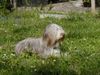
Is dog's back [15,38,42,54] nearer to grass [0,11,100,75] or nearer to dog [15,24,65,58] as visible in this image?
dog [15,24,65,58]

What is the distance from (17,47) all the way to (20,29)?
3.83 metres

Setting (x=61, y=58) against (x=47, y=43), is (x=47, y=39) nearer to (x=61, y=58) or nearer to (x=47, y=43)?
(x=47, y=43)

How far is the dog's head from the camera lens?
7121 millimetres

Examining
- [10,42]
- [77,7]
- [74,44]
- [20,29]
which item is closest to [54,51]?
[74,44]

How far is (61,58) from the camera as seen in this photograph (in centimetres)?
720

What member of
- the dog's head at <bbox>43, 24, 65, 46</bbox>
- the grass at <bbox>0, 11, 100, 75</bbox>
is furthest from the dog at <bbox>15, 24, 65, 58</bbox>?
the grass at <bbox>0, 11, 100, 75</bbox>

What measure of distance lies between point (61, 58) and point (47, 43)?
0.41 metres

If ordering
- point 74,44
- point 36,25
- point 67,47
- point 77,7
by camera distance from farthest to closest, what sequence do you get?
point 77,7 < point 36,25 < point 74,44 < point 67,47

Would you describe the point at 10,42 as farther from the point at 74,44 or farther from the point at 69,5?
the point at 69,5

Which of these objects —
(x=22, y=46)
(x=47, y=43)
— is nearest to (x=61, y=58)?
(x=47, y=43)

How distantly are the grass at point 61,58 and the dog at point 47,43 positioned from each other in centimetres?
14

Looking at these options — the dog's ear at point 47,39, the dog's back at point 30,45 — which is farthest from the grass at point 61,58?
the dog's ear at point 47,39

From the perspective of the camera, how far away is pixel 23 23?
13.1 metres

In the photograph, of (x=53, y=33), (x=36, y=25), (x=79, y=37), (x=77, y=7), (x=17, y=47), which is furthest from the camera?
(x=77, y=7)
